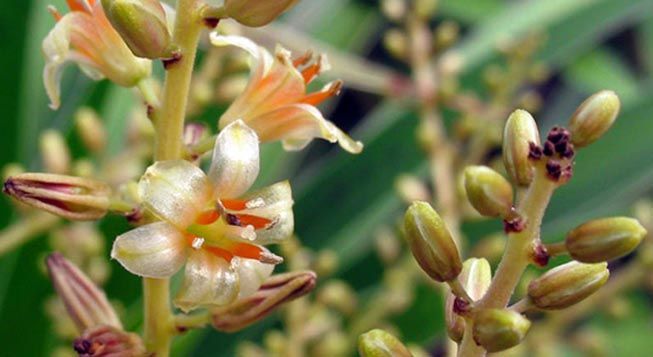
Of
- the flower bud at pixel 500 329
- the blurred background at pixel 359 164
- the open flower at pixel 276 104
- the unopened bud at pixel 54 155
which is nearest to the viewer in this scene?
the flower bud at pixel 500 329

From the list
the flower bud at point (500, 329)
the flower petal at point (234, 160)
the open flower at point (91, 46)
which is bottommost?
the flower bud at point (500, 329)

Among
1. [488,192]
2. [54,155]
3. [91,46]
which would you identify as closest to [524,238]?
[488,192]

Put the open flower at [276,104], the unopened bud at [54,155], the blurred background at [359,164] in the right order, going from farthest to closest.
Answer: the blurred background at [359,164]
the unopened bud at [54,155]
the open flower at [276,104]

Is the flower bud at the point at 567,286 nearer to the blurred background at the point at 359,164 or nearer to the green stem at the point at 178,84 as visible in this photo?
the green stem at the point at 178,84

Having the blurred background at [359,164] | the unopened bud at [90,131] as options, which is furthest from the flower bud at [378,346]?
the unopened bud at [90,131]

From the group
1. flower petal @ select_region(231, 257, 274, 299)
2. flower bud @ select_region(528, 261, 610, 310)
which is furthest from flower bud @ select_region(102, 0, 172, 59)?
flower bud @ select_region(528, 261, 610, 310)

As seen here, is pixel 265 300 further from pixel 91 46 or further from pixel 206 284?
pixel 91 46

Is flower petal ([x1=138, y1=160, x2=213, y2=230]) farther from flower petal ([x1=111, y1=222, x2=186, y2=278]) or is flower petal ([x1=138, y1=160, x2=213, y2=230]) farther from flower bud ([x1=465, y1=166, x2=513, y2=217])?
flower bud ([x1=465, y1=166, x2=513, y2=217])

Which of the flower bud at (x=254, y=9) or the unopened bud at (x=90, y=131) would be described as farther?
the unopened bud at (x=90, y=131)
